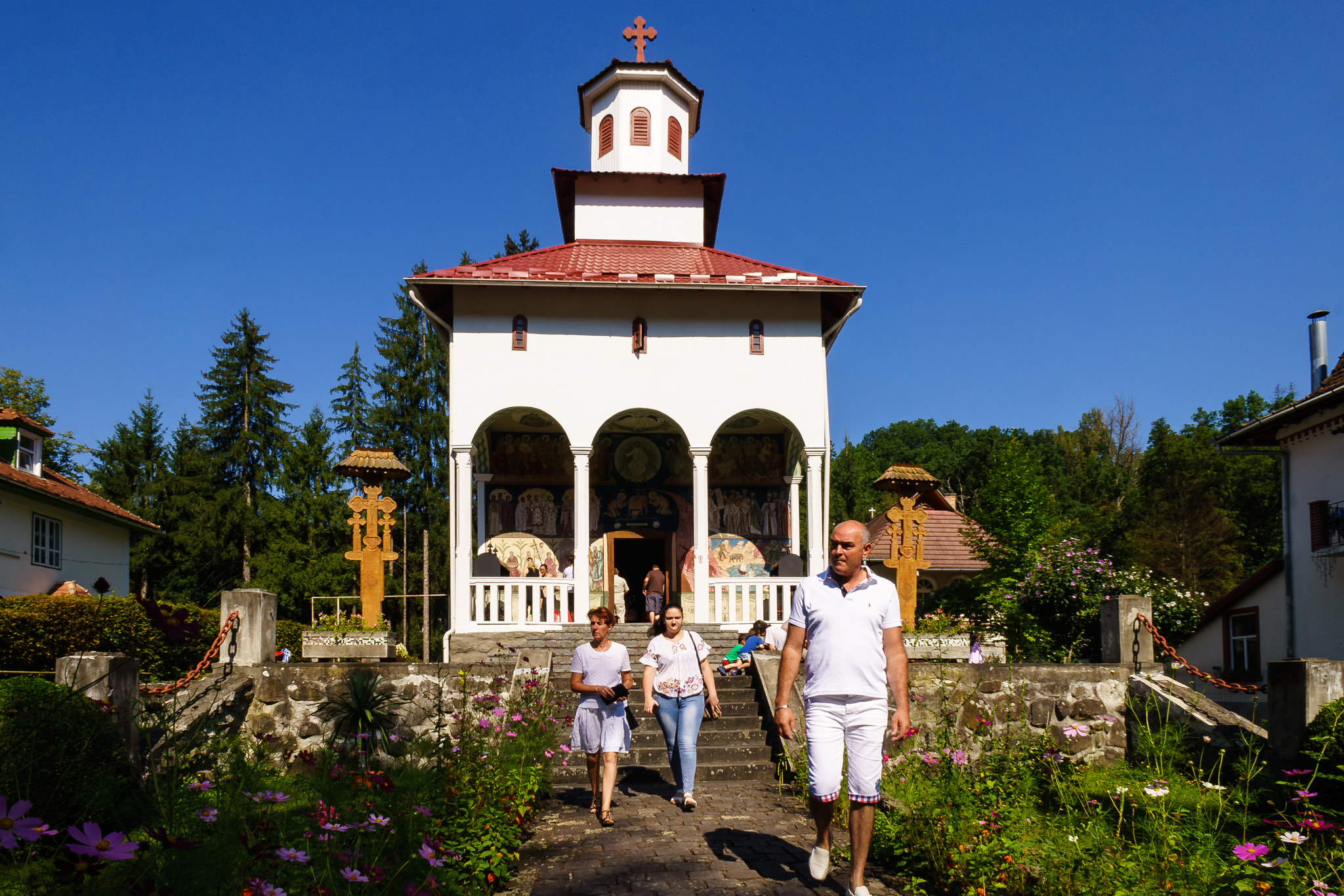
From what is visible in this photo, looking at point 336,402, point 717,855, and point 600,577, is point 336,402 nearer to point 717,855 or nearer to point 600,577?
point 600,577

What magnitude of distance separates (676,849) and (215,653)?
21.6 feet

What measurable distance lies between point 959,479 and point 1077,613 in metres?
47.2

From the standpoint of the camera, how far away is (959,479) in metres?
63.5

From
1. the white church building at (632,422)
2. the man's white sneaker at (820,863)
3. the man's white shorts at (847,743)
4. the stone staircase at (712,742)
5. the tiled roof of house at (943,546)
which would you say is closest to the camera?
the man's white shorts at (847,743)

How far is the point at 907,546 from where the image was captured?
13625 mm

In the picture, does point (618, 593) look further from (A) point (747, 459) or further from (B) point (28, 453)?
(B) point (28, 453)

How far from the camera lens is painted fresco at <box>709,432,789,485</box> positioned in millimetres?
18641

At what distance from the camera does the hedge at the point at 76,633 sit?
15.1 meters

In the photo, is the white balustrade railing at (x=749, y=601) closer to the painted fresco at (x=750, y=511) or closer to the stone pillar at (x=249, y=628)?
the painted fresco at (x=750, y=511)

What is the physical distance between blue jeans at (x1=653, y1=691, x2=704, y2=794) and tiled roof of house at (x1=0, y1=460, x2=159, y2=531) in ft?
62.2

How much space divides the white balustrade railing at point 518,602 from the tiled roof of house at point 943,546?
18.5 m

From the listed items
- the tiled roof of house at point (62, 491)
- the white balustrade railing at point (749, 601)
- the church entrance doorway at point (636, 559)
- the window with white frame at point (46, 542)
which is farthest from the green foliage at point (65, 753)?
the window with white frame at point (46, 542)

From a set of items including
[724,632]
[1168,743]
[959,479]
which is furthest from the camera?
[959,479]

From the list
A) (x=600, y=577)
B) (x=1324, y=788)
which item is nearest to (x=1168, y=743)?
(x=1324, y=788)
